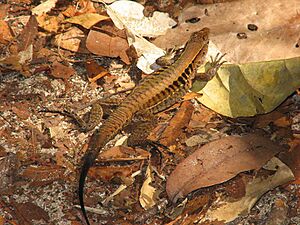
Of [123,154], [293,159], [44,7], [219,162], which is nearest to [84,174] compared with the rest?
[123,154]

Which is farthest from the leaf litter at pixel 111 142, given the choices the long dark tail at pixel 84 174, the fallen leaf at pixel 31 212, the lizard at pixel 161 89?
the long dark tail at pixel 84 174

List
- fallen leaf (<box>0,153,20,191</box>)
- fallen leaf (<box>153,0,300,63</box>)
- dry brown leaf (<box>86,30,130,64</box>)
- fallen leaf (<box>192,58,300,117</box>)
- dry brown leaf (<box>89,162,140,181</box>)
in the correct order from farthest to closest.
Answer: dry brown leaf (<box>86,30,130,64</box>) → fallen leaf (<box>153,0,300,63</box>) → fallen leaf (<box>192,58,300,117</box>) → dry brown leaf (<box>89,162,140,181</box>) → fallen leaf (<box>0,153,20,191</box>)

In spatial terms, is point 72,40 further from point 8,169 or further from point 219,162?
A: point 219,162

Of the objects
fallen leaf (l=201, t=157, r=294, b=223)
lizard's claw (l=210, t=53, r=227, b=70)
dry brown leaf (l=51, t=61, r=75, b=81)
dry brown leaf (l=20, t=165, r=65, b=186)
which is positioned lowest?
fallen leaf (l=201, t=157, r=294, b=223)

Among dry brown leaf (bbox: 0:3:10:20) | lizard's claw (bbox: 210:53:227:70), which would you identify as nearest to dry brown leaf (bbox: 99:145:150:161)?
lizard's claw (bbox: 210:53:227:70)

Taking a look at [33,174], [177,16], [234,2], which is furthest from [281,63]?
[33,174]

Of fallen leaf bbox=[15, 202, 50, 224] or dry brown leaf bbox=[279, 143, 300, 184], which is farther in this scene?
dry brown leaf bbox=[279, 143, 300, 184]

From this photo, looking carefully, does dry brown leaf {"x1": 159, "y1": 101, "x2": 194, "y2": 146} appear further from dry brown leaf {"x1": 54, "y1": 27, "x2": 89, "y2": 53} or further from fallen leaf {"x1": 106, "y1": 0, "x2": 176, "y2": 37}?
dry brown leaf {"x1": 54, "y1": 27, "x2": 89, "y2": 53}
